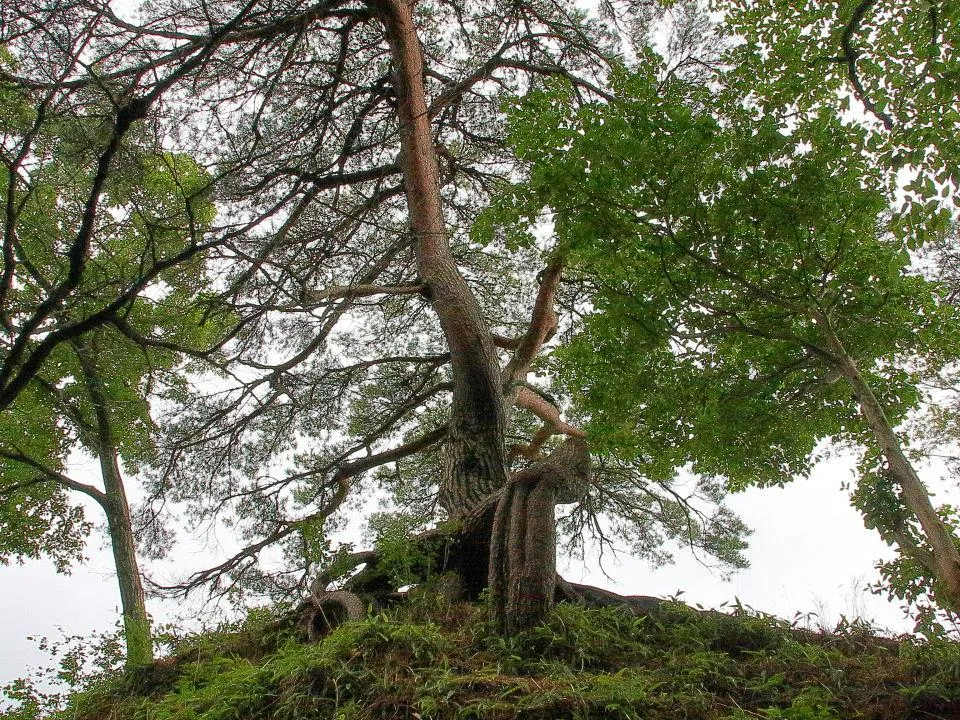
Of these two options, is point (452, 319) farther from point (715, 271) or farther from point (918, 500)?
point (918, 500)

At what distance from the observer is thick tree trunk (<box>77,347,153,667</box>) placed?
16.4 ft

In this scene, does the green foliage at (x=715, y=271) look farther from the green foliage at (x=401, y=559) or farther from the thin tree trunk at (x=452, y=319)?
the green foliage at (x=401, y=559)

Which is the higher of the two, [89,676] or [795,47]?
[795,47]

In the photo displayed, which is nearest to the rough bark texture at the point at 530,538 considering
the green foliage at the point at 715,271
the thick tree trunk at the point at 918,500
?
the green foliage at the point at 715,271

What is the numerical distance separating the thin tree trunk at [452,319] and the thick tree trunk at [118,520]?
8.73ft

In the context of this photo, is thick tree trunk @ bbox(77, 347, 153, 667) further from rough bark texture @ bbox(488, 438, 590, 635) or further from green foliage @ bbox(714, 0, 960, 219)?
green foliage @ bbox(714, 0, 960, 219)

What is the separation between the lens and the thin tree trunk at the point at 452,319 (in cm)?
564

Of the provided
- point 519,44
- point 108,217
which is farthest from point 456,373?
point 108,217

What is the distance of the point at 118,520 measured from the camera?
7.20 meters

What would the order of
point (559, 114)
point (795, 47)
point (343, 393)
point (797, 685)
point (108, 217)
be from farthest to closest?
1. point (343, 393)
2. point (108, 217)
3. point (559, 114)
4. point (795, 47)
5. point (797, 685)

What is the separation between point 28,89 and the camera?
3.96m

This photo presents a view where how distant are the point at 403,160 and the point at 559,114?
2579 mm

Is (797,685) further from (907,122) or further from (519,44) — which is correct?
(519,44)

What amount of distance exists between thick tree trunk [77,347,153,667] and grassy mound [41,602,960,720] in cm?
176
